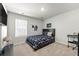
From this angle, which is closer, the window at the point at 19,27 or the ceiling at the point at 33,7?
the window at the point at 19,27

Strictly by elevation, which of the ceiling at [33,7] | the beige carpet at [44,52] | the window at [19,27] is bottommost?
the beige carpet at [44,52]

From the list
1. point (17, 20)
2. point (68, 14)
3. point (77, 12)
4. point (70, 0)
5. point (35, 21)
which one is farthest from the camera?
point (68, 14)

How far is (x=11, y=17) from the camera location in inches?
38.1

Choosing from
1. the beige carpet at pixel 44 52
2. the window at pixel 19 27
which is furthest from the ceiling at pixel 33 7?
the beige carpet at pixel 44 52

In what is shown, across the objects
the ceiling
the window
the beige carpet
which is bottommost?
the beige carpet

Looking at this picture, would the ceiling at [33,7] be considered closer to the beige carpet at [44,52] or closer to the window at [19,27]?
the window at [19,27]

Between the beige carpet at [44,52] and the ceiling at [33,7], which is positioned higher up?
the ceiling at [33,7]

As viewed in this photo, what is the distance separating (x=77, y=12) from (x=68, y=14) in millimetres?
262

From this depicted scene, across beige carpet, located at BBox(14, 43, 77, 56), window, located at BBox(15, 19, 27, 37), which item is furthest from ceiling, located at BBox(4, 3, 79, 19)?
beige carpet, located at BBox(14, 43, 77, 56)

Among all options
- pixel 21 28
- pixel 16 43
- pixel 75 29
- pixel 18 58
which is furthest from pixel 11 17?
pixel 75 29

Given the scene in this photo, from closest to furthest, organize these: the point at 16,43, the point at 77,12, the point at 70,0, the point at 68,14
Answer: the point at 70,0
the point at 16,43
the point at 77,12
the point at 68,14

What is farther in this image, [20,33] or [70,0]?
[20,33]

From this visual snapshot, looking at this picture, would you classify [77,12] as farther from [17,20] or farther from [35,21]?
[17,20]

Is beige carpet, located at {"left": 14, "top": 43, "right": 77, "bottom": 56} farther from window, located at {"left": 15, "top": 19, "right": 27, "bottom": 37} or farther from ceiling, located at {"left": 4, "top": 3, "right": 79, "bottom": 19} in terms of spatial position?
ceiling, located at {"left": 4, "top": 3, "right": 79, "bottom": 19}
